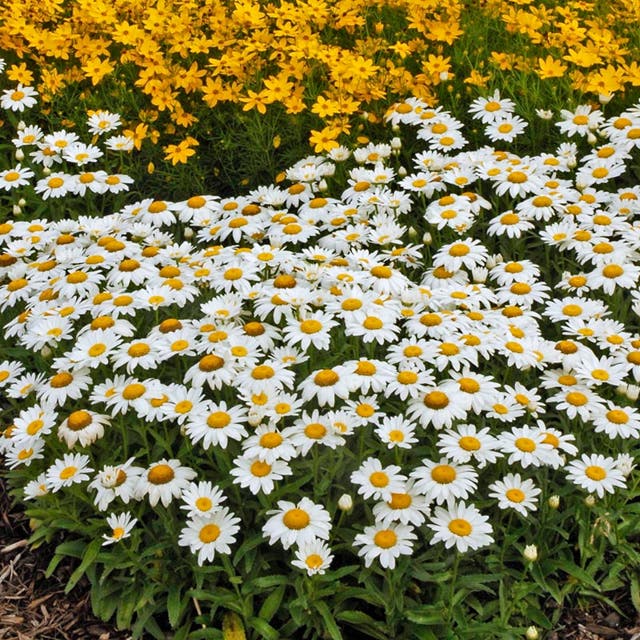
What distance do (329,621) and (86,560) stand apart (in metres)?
0.91

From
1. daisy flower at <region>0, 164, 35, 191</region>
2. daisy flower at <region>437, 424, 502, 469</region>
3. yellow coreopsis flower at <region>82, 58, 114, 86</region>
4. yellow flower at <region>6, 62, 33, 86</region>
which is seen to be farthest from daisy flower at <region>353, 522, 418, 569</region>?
yellow flower at <region>6, 62, 33, 86</region>

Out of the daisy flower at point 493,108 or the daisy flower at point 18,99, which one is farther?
the daisy flower at point 18,99

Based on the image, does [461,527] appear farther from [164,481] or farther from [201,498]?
[164,481]

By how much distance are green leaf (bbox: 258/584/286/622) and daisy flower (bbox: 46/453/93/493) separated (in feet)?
2.50

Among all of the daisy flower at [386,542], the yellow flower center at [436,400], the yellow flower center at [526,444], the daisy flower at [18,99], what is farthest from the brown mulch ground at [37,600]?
the daisy flower at [18,99]

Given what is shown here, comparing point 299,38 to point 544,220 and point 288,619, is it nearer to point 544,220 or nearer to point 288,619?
point 544,220

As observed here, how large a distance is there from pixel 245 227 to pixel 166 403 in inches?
56.9

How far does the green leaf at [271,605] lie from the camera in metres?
2.89

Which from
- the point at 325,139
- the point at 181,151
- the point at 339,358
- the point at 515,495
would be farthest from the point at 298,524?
the point at 181,151

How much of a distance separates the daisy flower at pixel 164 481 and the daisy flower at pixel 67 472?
23 cm

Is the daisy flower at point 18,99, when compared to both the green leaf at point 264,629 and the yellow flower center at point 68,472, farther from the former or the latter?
the green leaf at point 264,629

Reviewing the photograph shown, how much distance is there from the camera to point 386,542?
109 inches

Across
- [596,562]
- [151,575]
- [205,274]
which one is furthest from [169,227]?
[596,562]

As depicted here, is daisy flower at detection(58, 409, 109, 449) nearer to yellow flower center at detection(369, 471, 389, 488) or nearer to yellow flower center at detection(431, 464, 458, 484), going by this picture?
yellow flower center at detection(369, 471, 389, 488)
